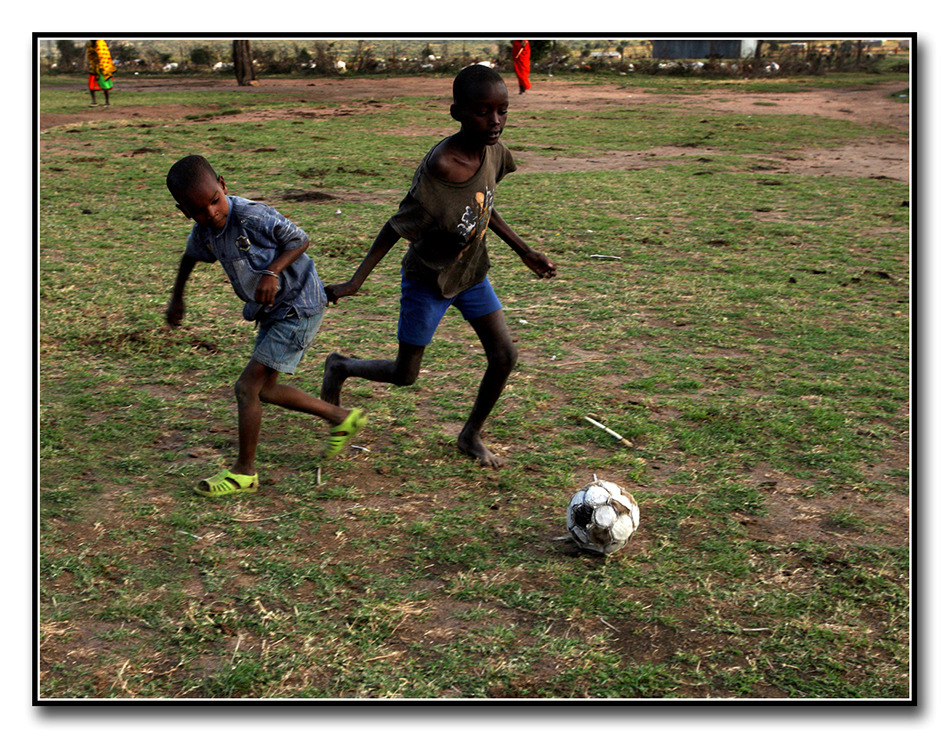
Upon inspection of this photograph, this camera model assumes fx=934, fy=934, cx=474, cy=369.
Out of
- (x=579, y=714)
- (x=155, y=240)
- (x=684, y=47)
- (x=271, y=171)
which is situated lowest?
(x=579, y=714)

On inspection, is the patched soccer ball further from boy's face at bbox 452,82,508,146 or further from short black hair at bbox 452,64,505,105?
short black hair at bbox 452,64,505,105

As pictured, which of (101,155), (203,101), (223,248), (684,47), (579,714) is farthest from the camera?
(684,47)

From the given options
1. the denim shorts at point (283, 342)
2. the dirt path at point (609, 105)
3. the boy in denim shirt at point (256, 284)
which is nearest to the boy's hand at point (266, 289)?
the boy in denim shirt at point (256, 284)

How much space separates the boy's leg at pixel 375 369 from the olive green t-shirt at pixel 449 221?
0.32 meters

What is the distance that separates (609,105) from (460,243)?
15418 mm

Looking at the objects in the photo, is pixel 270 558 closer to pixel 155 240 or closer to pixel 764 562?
pixel 764 562

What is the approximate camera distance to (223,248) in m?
3.35

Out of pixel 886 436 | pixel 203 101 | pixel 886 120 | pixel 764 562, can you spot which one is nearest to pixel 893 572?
pixel 764 562

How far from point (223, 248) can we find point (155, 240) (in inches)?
174

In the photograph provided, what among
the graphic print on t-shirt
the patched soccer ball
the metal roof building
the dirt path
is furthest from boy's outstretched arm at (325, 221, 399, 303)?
the metal roof building

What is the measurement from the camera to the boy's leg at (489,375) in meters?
3.66

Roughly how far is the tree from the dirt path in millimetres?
365

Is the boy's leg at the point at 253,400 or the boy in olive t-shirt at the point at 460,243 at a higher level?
the boy in olive t-shirt at the point at 460,243

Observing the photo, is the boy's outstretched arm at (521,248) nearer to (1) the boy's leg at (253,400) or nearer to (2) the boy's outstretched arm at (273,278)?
(2) the boy's outstretched arm at (273,278)
